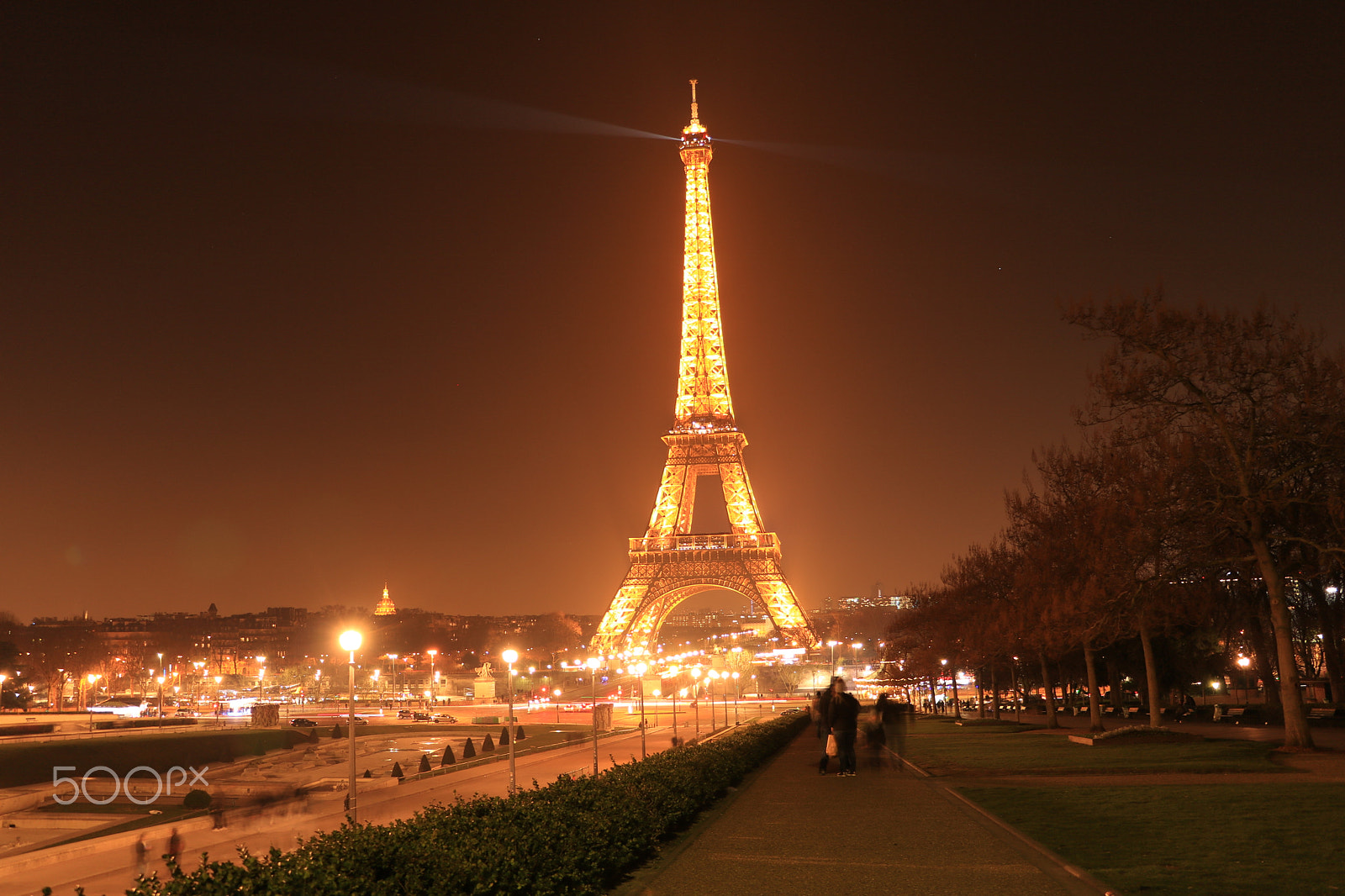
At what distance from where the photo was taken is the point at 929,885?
34.3 feet

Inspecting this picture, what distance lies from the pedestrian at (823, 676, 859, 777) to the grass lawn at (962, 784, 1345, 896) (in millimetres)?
3656

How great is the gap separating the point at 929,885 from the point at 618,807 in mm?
3613

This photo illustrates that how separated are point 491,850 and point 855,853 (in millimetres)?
5299

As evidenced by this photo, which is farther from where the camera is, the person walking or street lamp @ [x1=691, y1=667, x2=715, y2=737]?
street lamp @ [x1=691, y1=667, x2=715, y2=737]

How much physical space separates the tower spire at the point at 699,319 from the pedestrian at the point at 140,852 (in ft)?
205

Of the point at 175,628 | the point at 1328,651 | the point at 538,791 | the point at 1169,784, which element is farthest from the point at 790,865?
the point at 175,628

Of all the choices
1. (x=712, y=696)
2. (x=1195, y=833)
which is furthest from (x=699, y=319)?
(x=1195, y=833)

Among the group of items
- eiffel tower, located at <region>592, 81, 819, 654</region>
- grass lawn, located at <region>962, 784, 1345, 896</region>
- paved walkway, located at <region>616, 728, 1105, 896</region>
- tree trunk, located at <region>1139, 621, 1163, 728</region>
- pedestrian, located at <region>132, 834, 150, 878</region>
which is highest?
eiffel tower, located at <region>592, 81, 819, 654</region>

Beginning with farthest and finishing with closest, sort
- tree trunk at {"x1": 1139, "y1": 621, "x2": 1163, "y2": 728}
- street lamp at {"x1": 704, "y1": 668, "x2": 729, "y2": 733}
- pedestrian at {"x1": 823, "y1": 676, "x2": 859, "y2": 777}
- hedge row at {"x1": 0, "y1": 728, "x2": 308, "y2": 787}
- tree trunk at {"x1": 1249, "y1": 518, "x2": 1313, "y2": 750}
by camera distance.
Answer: street lamp at {"x1": 704, "y1": 668, "x2": 729, "y2": 733} < hedge row at {"x1": 0, "y1": 728, "x2": 308, "y2": 787} < tree trunk at {"x1": 1139, "y1": 621, "x2": 1163, "y2": 728} < tree trunk at {"x1": 1249, "y1": 518, "x2": 1313, "y2": 750} < pedestrian at {"x1": 823, "y1": 676, "x2": 859, "y2": 777}

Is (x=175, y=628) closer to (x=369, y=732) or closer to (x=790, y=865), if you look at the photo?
(x=369, y=732)

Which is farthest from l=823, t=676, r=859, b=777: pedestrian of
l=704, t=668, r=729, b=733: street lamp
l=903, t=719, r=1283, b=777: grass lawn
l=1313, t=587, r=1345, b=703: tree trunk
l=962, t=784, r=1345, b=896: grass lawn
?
l=1313, t=587, r=1345, b=703: tree trunk

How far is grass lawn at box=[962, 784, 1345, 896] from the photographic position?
10.3 m

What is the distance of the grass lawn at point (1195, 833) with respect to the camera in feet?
33.7

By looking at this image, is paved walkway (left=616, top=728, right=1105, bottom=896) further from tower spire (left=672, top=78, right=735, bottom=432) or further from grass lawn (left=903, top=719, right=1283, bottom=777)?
tower spire (left=672, top=78, right=735, bottom=432)
